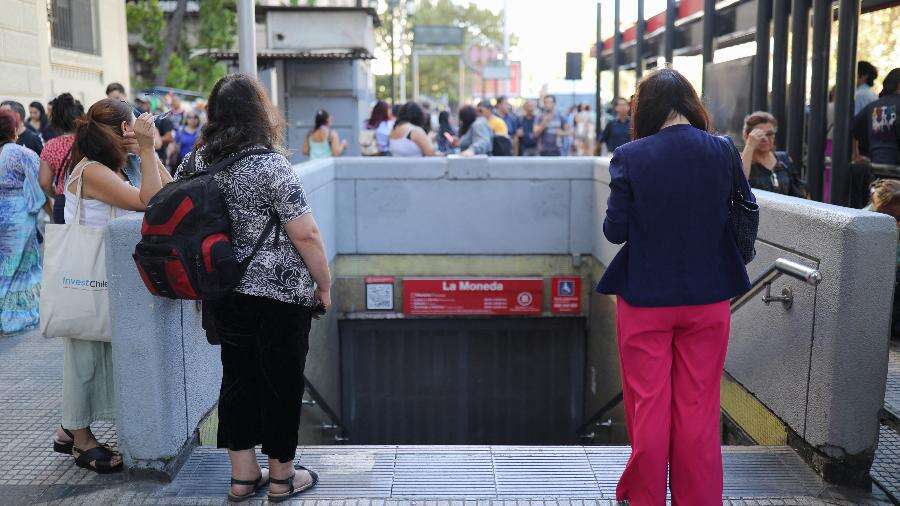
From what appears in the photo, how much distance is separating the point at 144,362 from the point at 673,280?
2292 mm

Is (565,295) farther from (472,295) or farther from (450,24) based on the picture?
(450,24)

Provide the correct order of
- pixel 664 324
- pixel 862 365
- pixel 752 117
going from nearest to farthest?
1. pixel 664 324
2. pixel 862 365
3. pixel 752 117

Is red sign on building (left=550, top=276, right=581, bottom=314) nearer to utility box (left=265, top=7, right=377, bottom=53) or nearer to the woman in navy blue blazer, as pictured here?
the woman in navy blue blazer

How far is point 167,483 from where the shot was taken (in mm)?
4117

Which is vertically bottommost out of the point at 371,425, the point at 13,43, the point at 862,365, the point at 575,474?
the point at 371,425

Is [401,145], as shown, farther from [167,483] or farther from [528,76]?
[528,76]

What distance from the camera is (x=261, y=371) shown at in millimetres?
3777

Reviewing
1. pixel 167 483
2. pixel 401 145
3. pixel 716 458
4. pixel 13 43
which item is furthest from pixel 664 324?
pixel 13 43

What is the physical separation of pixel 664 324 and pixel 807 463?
136 cm

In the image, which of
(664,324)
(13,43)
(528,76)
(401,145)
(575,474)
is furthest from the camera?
(528,76)

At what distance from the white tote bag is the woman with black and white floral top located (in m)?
0.61

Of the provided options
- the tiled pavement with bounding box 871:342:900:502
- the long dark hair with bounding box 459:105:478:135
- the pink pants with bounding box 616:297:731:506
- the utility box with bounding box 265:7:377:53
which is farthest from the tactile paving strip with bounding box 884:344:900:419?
the utility box with bounding box 265:7:377:53

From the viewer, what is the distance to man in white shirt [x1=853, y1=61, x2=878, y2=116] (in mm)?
8520

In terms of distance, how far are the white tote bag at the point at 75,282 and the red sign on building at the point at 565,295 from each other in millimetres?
6550
